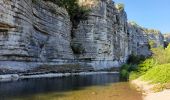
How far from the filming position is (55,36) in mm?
48781

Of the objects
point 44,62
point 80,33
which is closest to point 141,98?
point 44,62

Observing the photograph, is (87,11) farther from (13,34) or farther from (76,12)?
(13,34)

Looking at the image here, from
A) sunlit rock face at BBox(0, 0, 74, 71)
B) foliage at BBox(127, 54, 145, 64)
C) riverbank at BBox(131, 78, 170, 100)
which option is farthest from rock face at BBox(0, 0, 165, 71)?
riverbank at BBox(131, 78, 170, 100)

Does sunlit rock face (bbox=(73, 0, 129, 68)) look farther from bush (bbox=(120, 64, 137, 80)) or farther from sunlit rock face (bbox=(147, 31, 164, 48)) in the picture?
sunlit rock face (bbox=(147, 31, 164, 48))

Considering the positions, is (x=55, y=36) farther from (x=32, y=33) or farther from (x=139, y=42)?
(x=139, y=42)

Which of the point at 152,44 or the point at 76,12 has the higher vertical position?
the point at 76,12

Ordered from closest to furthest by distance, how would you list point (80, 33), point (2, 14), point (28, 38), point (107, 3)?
point (2, 14) < point (28, 38) < point (80, 33) < point (107, 3)

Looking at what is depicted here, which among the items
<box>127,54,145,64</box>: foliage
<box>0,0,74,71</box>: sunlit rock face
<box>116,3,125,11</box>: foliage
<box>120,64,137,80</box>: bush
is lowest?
<box>120,64,137,80</box>: bush

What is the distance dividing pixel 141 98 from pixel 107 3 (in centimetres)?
5067

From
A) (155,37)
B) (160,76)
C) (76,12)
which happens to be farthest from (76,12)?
(155,37)

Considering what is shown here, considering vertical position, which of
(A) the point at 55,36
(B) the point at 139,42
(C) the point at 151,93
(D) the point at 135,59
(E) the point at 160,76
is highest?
(B) the point at 139,42

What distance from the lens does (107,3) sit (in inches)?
2901

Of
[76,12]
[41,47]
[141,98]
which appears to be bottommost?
[141,98]

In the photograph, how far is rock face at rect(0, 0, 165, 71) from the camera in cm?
3375
